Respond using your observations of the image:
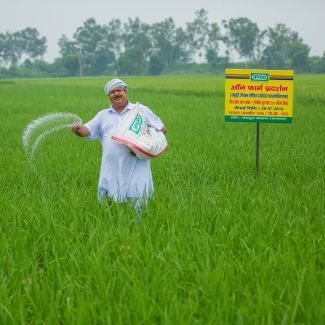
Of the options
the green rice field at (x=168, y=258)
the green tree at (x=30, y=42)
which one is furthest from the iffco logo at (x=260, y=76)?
the green tree at (x=30, y=42)

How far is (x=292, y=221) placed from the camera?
10.3 feet

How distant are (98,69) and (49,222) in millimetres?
95595

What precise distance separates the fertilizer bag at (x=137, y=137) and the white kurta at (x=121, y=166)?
115mm

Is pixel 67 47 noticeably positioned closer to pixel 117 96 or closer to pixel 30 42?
pixel 30 42

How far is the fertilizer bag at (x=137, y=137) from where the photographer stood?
11.3 feet

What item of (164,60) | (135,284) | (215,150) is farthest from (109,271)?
(164,60)

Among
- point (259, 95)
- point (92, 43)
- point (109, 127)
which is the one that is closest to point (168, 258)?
point (109, 127)

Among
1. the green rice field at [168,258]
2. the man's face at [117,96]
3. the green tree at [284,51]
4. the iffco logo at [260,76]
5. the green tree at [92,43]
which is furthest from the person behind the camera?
the green tree at [92,43]

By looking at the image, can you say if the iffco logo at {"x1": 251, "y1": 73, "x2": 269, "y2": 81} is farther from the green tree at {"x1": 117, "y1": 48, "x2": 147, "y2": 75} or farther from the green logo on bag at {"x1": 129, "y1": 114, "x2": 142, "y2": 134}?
the green tree at {"x1": 117, "y1": 48, "x2": 147, "y2": 75}

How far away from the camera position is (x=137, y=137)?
11.4ft

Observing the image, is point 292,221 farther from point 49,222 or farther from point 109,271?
point 49,222

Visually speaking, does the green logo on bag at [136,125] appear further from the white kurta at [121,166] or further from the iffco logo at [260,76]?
the iffco logo at [260,76]

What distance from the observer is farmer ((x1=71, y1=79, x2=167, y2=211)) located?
3.62 meters

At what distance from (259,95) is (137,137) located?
221 cm
